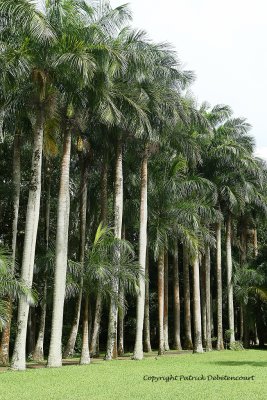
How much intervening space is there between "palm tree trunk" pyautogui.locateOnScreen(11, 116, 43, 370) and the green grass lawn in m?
0.81

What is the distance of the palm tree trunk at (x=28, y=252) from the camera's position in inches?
655

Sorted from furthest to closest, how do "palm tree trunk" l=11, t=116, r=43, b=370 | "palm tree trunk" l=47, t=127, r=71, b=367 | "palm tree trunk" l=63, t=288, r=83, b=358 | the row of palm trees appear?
"palm tree trunk" l=63, t=288, r=83, b=358
"palm tree trunk" l=47, t=127, r=71, b=367
the row of palm trees
"palm tree trunk" l=11, t=116, r=43, b=370

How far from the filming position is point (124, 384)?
1335 cm

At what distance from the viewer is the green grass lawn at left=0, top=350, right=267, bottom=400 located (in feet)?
36.9

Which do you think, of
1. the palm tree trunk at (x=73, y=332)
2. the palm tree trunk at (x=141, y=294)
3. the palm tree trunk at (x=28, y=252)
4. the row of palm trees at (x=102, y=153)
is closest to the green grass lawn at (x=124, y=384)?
the palm tree trunk at (x=28, y=252)

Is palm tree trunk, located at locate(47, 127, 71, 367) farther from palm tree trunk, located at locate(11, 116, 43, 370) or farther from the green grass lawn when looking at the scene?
palm tree trunk, located at locate(11, 116, 43, 370)

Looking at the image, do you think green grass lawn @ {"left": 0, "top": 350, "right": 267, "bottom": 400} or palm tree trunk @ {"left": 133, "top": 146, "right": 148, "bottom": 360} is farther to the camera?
palm tree trunk @ {"left": 133, "top": 146, "right": 148, "bottom": 360}

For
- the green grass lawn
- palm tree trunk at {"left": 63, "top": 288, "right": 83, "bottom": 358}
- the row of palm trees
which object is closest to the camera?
the green grass lawn

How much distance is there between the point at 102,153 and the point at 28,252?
25.4ft

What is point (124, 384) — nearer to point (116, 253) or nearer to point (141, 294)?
point (116, 253)

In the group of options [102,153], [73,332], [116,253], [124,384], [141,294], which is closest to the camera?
[124,384]

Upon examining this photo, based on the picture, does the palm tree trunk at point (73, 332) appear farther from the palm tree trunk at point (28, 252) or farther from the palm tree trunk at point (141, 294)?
the palm tree trunk at point (28, 252)

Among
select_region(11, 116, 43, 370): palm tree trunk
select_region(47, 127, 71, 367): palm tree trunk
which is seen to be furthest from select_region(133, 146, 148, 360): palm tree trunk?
select_region(11, 116, 43, 370): palm tree trunk

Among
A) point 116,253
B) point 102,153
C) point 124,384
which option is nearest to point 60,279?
point 116,253
